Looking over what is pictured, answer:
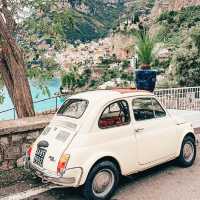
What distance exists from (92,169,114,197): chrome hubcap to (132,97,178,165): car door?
732 mm

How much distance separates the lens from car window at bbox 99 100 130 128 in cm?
627

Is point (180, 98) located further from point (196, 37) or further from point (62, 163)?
point (62, 163)

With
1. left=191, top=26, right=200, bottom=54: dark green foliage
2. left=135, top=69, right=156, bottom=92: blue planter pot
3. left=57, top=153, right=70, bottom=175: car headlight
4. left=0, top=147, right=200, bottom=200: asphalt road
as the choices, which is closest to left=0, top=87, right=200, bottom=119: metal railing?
left=135, top=69, right=156, bottom=92: blue planter pot

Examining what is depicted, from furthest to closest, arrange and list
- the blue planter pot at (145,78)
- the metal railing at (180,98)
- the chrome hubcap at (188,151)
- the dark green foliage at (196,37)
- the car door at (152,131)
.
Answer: the dark green foliage at (196,37)
the metal railing at (180,98)
the blue planter pot at (145,78)
the chrome hubcap at (188,151)
the car door at (152,131)

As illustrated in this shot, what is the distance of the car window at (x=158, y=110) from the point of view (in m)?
7.18

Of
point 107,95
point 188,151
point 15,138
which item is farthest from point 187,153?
point 15,138

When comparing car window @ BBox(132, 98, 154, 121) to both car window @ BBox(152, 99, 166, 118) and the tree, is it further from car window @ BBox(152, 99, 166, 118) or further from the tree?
the tree

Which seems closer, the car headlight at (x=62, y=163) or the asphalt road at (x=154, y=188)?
the car headlight at (x=62, y=163)

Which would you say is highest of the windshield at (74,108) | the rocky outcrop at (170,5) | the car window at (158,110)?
the rocky outcrop at (170,5)

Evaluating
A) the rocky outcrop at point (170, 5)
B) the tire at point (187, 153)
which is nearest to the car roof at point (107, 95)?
the tire at point (187, 153)

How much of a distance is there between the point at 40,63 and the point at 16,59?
4.04 ft

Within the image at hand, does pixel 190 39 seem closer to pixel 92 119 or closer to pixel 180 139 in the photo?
pixel 180 139

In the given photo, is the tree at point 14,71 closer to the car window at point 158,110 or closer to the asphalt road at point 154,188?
the asphalt road at point 154,188

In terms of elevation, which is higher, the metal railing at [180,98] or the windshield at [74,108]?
the windshield at [74,108]
